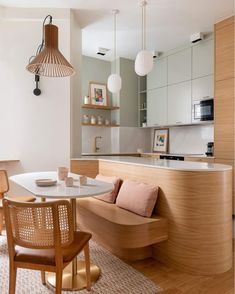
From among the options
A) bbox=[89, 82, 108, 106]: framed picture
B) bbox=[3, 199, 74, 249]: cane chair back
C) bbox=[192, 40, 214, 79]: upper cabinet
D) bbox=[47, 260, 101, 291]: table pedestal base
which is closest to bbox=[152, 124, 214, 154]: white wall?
bbox=[192, 40, 214, 79]: upper cabinet

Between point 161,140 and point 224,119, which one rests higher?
point 224,119

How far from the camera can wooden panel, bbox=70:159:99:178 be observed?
353 centimetres

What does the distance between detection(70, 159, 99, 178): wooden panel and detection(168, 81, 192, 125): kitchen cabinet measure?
2.18 meters

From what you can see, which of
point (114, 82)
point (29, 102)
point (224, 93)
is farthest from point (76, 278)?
point (224, 93)

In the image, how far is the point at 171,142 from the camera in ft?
17.9

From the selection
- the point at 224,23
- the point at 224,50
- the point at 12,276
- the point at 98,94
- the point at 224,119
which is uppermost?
the point at 224,23

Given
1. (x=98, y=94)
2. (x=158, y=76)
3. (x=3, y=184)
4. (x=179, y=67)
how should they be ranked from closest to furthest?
(x=3, y=184)
(x=179, y=67)
(x=158, y=76)
(x=98, y=94)

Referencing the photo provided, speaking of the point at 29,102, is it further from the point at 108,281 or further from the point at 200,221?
the point at 200,221

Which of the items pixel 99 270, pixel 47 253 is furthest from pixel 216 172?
pixel 47 253

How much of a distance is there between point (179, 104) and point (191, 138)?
2.41ft

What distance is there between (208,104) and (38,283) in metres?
3.67

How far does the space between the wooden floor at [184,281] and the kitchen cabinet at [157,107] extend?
11.2ft

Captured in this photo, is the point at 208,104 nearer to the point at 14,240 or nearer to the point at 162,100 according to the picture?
the point at 162,100

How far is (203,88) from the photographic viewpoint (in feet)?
14.6
